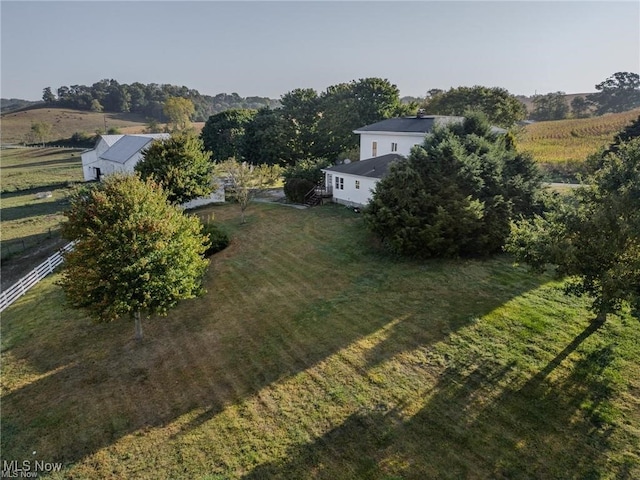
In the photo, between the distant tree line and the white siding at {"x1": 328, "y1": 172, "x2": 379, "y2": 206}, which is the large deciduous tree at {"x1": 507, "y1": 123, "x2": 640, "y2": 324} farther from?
the distant tree line

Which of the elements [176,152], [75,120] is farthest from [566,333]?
[75,120]

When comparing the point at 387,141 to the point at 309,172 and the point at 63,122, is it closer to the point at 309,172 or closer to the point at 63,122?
the point at 309,172

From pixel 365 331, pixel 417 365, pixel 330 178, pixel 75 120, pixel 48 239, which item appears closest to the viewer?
pixel 417 365

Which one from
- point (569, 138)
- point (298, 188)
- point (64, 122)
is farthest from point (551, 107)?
point (64, 122)

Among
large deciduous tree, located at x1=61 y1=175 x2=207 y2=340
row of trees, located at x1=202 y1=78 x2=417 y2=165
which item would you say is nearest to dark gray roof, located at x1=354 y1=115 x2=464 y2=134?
row of trees, located at x1=202 y1=78 x2=417 y2=165

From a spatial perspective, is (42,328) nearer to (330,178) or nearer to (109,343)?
(109,343)

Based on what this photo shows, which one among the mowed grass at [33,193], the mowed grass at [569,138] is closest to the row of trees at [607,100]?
the mowed grass at [569,138]

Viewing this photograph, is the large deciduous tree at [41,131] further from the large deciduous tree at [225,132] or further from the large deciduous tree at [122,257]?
the large deciduous tree at [122,257]
